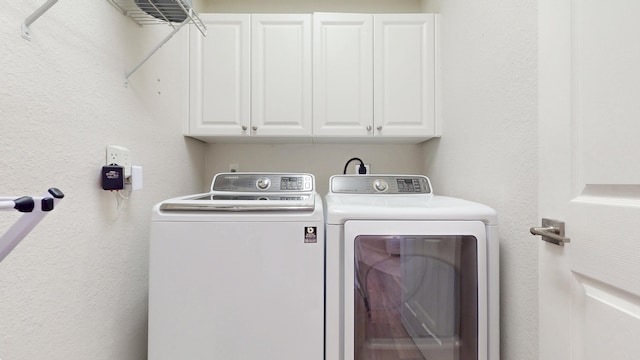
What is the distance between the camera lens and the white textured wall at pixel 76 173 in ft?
2.33

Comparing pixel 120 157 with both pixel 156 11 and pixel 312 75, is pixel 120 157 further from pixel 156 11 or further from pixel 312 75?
pixel 312 75

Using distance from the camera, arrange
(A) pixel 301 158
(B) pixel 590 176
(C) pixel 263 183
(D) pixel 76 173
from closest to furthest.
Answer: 1. (B) pixel 590 176
2. (D) pixel 76 173
3. (C) pixel 263 183
4. (A) pixel 301 158

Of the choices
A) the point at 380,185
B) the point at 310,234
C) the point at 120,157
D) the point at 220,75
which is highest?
the point at 220,75

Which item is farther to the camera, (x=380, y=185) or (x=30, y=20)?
(x=380, y=185)

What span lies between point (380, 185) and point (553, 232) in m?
0.86

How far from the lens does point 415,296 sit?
3.72 ft

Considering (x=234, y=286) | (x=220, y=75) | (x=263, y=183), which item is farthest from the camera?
(x=220, y=75)

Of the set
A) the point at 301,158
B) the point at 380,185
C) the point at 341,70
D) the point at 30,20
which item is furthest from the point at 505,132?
the point at 30,20

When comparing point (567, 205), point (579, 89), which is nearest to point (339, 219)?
point (567, 205)

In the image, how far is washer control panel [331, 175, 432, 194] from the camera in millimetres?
1579

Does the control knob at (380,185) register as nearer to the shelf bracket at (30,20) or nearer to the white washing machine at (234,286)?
the white washing machine at (234,286)

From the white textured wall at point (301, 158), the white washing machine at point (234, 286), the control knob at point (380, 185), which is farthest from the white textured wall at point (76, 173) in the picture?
the control knob at point (380, 185)

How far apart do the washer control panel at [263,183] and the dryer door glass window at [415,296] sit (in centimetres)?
58

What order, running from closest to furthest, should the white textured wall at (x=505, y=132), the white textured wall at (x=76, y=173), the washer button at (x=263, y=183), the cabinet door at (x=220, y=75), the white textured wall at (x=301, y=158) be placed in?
1. the white textured wall at (x=76, y=173)
2. the white textured wall at (x=505, y=132)
3. the washer button at (x=263, y=183)
4. the cabinet door at (x=220, y=75)
5. the white textured wall at (x=301, y=158)
